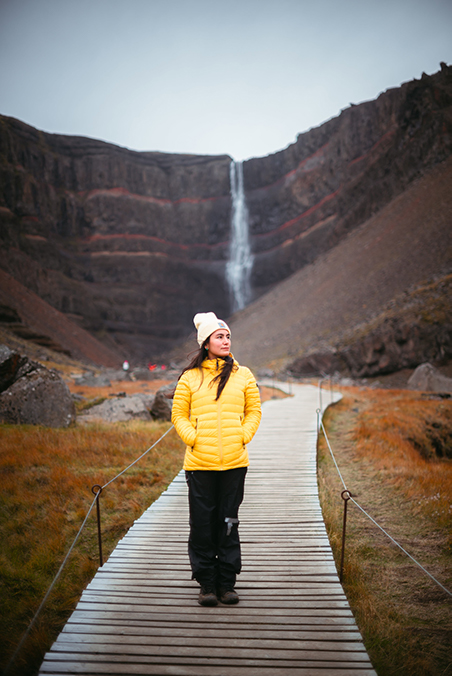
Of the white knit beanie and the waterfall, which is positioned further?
the waterfall

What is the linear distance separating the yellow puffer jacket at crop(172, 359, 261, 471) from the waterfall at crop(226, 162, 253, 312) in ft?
207

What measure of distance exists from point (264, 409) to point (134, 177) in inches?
2649

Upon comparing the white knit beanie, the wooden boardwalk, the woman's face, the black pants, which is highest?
the white knit beanie

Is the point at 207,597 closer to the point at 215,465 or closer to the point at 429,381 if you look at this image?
the point at 215,465

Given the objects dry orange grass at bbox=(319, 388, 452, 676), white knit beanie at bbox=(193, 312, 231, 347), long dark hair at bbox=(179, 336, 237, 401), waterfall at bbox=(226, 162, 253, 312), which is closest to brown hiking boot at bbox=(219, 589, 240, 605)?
dry orange grass at bbox=(319, 388, 452, 676)

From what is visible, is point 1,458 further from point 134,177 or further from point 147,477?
point 134,177

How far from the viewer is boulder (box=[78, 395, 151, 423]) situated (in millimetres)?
10516

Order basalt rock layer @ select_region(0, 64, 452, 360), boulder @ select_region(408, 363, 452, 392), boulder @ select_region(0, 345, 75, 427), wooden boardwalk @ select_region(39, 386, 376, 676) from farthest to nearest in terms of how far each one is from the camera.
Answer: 1. basalt rock layer @ select_region(0, 64, 452, 360)
2. boulder @ select_region(408, 363, 452, 392)
3. boulder @ select_region(0, 345, 75, 427)
4. wooden boardwalk @ select_region(39, 386, 376, 676)

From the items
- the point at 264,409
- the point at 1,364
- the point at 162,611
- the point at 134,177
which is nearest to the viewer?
the point at 162,611

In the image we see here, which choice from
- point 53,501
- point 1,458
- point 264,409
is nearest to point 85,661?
point 53,501

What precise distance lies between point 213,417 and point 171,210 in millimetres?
73757

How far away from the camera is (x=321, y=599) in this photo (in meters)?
3.12

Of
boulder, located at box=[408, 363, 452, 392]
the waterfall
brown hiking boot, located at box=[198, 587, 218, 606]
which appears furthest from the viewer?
the waterfall

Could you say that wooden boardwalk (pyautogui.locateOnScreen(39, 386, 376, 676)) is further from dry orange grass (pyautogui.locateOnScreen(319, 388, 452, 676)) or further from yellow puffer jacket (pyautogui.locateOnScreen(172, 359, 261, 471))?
yellow puffer jacket (pyautogui.locateOnScreen(172, 359, 261, 471))
